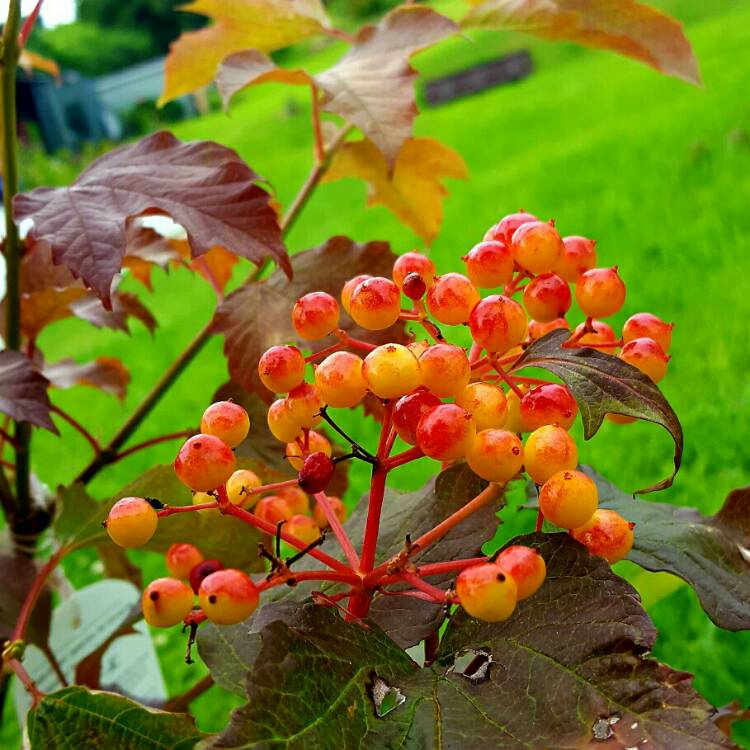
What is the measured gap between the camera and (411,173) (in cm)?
64

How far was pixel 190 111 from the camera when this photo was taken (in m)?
15.4

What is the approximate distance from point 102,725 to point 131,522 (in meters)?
0.09

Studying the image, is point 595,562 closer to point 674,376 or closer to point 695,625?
point 695,625

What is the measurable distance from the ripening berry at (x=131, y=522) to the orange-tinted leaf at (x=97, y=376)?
43cm

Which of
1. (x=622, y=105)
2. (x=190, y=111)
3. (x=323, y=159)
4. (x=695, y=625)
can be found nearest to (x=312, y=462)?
(x=323, y=159)

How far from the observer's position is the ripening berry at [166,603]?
0.94ft

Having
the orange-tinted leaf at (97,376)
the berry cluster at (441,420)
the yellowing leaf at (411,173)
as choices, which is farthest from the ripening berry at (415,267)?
the orange-tinted leaf at (97,376)

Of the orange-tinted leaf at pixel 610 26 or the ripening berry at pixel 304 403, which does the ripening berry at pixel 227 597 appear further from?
the orange-tinted leaf at pixel 610 26

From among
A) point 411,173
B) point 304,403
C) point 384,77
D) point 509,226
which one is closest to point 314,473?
point 304,403

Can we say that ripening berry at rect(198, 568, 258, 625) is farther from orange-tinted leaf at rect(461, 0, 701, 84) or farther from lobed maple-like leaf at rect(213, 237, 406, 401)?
orange-tinted leaf at rect(461, 0, 701, 84)

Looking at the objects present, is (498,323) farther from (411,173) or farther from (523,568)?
(411,173)

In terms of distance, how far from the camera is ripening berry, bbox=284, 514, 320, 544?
1.28 ft

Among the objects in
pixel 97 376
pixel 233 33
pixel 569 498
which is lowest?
pixel 97 376

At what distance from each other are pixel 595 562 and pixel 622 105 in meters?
4.17
